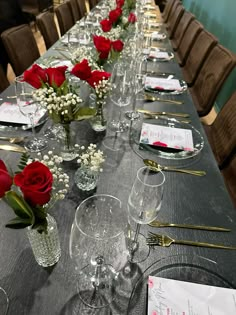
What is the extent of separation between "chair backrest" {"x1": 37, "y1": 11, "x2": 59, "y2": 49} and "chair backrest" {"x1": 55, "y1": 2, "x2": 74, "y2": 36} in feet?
1.06

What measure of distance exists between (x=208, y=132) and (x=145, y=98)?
518mm

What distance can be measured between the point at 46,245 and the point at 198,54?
6.41ft

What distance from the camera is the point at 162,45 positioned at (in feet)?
7.14

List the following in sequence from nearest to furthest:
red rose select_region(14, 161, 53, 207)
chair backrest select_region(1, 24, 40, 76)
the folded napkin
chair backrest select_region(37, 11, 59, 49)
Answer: red rose select_region(14, 161, 53, 207) < the folded napkin < chair backrest select_region(1, 24, 40, 76) < chair backrest select_region(37, 11, 59, 49)

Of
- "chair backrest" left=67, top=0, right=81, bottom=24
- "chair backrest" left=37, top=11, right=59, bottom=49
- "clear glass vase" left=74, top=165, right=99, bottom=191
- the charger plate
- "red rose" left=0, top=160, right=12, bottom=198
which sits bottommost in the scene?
"chair backrest" left=67, top=0, right=81, bottom=24

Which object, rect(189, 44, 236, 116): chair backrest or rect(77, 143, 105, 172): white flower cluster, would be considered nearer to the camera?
rect(77, 143, 105, 172): white flower cluster

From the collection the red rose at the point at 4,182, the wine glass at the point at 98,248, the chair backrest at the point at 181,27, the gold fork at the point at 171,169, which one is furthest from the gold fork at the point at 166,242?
the chair backrest at the point at 181,27

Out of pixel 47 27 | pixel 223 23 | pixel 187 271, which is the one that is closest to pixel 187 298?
pixel 187 271

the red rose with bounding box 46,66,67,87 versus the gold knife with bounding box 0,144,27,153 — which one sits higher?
the red rose with bounding box 46,66,67,87

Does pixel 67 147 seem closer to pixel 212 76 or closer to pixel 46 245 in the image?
pixel 46 245

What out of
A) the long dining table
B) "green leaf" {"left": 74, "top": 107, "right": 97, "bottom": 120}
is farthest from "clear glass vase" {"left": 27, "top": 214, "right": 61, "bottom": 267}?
"green leaf" {"left": 74, "top": 107, "right": 97, "bottom": 120}

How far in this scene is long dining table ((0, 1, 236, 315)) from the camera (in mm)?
522

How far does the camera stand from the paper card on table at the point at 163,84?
1409 millimetres

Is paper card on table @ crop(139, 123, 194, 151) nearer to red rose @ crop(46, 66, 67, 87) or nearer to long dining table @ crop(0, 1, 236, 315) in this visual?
long dining table @ crop(0, 1, 236, 315)
